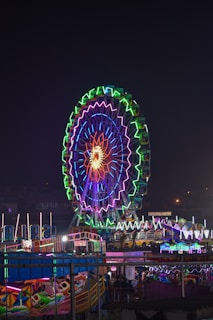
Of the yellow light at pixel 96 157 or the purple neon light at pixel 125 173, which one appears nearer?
the purple neon light at pixel 125 173

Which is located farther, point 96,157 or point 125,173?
point 96,157

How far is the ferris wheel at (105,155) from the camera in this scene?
33.6m

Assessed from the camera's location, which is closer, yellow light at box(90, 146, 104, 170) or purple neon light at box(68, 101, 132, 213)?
purple neon light at box(68, 101, 132, 213)

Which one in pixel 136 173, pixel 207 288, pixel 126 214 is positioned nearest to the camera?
pixel 207 288

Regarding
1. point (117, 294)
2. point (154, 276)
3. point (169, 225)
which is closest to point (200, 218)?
point (169, 225)

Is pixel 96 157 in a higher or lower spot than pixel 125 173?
higher

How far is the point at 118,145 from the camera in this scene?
114ft

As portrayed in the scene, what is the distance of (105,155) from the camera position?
116ft

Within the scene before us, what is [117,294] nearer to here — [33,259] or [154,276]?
[33,259]

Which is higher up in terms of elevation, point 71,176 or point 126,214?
point 71,176

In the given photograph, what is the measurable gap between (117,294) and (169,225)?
2860 centimetres

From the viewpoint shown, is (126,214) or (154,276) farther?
(126,214)

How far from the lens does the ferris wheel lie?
33.6 metres

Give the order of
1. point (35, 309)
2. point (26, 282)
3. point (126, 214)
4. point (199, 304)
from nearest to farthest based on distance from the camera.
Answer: point (199, 304) → point (35, 309) → point (26, 282) → point (126, 214)
